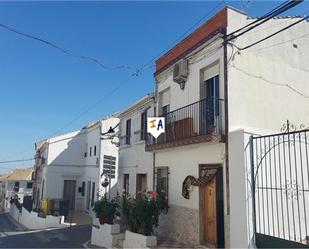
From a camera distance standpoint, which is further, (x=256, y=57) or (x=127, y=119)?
(x=127, y=119)

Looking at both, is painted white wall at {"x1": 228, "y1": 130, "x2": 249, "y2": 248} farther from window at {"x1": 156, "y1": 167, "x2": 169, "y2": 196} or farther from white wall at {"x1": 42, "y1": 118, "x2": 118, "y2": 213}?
white wall at {"x1": 42, "y1": 118, "x2": 118, "y2": 213}

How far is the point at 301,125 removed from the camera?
11680 mm

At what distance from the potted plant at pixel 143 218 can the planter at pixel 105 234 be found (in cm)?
137

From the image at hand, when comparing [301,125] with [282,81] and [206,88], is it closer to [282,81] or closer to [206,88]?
[282,81]

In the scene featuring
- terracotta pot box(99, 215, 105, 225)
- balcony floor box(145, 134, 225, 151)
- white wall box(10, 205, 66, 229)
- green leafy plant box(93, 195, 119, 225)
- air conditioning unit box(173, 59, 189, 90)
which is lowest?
white wall box(10, 205, 66, 229)

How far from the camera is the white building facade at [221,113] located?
9562 mm

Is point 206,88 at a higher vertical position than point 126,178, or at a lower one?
higher

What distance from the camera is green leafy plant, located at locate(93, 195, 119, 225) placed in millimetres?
14586

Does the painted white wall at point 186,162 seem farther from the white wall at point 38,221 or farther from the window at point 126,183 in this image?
the white wall at point 38,221

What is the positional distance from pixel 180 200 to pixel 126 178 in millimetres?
6432

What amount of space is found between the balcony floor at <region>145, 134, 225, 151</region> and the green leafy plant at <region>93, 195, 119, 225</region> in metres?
3.28

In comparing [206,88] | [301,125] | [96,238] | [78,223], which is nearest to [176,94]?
[206,88]

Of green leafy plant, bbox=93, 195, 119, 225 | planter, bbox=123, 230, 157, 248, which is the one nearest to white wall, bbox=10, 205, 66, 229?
green leafy plant, bbox=93, 195, 119, 225

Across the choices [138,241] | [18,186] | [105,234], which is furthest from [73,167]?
[18,186]
